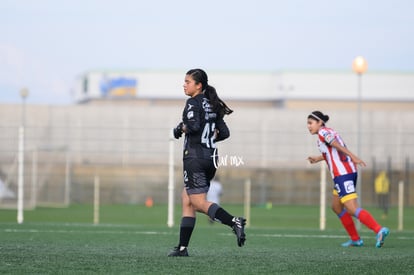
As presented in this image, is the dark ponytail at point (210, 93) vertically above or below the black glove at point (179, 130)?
above

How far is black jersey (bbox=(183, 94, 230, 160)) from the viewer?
29.8 feet

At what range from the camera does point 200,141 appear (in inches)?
363

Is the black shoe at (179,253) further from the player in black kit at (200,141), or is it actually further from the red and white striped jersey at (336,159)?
the red and white striped jersey at (336,159)

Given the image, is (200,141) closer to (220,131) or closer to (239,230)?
(220,131)

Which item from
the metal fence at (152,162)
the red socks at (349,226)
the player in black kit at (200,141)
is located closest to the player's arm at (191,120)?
the player in black kit at (200,141)

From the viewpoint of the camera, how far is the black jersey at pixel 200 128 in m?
9.09

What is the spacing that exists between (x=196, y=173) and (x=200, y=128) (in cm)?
44

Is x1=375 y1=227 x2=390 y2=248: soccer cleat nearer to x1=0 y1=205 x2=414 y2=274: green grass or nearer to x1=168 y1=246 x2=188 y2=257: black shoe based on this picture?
x1=0 y1=205 x2=414 y2=274: green grass

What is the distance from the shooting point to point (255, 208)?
33.4 metres

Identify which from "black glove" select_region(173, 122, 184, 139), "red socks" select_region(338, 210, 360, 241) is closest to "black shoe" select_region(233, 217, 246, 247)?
"black glove" select_region(173, 122, 184, 139)

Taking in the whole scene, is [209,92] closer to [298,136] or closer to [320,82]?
[298,136]

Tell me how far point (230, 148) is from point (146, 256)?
2443 centimetres

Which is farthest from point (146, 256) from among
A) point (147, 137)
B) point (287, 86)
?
point (287, 86)

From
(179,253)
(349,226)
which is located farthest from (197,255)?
(349,226)
